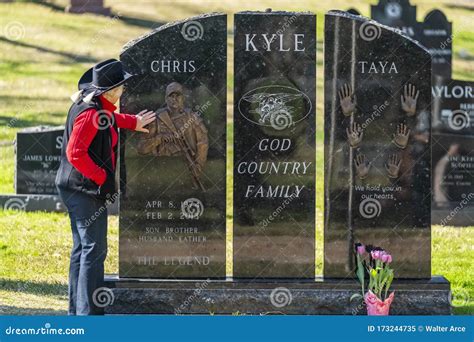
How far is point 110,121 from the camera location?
10.2 metres

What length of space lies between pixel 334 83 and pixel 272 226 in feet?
4.04

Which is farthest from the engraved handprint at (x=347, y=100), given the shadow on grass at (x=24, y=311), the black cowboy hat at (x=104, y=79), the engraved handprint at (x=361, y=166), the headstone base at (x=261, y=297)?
the shadow on grass at (x=24, y=311)

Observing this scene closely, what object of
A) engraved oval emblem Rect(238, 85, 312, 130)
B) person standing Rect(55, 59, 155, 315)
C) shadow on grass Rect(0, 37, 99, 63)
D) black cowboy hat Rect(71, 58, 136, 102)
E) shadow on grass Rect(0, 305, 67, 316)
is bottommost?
shadow on grass Rect(0, 305, 67, 316)

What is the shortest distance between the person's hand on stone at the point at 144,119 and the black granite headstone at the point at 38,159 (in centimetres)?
476

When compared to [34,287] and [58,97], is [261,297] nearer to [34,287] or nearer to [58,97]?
[34,287]

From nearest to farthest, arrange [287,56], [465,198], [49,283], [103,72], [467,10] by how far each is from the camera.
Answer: [103,72] < [287,56] < [49,283] < [465,198] < [467,10]

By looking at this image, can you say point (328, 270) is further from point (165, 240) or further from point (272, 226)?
point (165, 240)

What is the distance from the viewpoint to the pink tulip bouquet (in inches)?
409

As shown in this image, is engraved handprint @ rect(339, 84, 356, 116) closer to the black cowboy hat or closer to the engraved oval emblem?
the engraved oval emblem

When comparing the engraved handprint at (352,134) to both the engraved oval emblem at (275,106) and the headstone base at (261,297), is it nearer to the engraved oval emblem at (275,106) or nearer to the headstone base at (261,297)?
the engraved oval emblem at (275,106)

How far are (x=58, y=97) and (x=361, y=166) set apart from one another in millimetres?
14112

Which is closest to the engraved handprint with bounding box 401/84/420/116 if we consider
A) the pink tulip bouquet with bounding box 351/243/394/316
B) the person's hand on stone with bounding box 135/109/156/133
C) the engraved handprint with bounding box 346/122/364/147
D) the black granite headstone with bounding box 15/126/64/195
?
the engraved handprint with bounding box 346/122/364/147

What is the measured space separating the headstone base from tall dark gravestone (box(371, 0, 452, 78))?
751 centimetres

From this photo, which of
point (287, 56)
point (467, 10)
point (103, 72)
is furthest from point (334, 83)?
point (467, 10)
